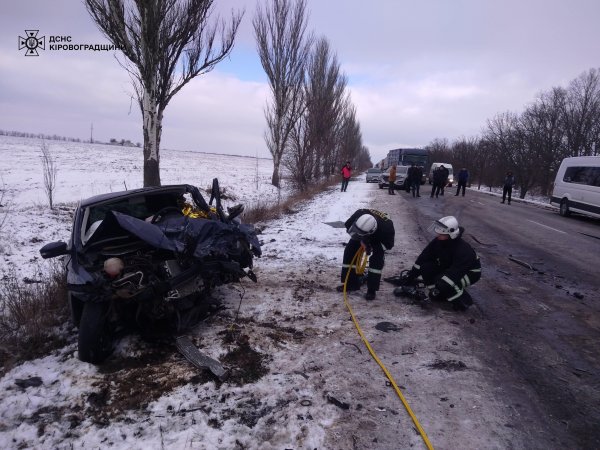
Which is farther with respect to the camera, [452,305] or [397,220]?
[397,220]

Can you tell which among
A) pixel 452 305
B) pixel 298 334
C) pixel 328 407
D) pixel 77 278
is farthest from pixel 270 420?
pixel 452 305

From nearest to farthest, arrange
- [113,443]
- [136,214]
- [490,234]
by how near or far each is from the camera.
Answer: [113,443]
[136,214]
[490,234]

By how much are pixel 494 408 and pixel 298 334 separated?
1.91 metres

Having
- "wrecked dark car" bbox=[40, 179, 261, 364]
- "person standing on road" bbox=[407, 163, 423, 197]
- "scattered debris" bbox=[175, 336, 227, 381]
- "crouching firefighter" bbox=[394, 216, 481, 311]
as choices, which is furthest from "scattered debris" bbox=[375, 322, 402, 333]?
"person standing on road" bbox=[407, 163, 423, 197]

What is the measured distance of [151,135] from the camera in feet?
31.1

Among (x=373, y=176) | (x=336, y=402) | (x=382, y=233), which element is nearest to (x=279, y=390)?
(x=336, y=402)

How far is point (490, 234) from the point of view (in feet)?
33.3

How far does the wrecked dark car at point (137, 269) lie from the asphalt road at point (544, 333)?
2.80 meters

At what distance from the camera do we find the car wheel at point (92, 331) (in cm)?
339

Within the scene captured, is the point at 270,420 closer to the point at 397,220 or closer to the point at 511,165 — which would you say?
the point at 397,220

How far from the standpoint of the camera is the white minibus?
14.0m

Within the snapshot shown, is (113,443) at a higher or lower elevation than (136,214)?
lower

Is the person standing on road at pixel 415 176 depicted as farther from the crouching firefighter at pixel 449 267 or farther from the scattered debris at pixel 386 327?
the scattered debris at pixel 386 327

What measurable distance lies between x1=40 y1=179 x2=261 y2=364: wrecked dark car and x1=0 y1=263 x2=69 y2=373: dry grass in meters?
0.46
